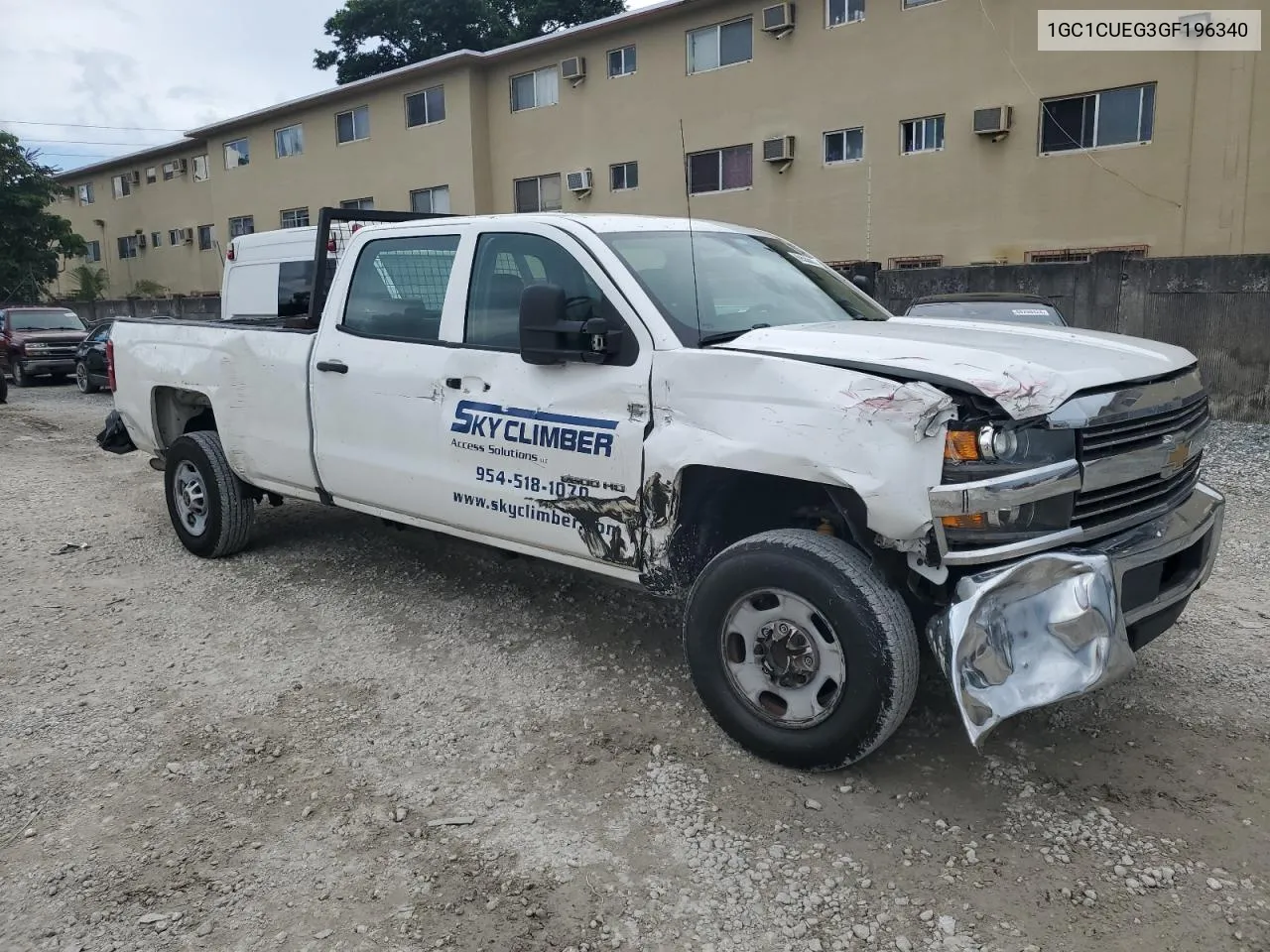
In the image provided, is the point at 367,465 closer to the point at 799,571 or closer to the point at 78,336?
the point at 799,571

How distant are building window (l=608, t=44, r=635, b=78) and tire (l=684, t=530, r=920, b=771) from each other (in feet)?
69.2

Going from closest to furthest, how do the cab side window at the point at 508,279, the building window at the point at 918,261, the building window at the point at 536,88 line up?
1. the cab side window at the point at 508,279
2. the building window at the point at 918,261
3. the building window at the point at 536,88

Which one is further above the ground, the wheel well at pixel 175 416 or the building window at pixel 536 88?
the building window at pixel 536 88

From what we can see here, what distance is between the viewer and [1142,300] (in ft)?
36.3

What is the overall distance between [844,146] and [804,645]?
18015 mm

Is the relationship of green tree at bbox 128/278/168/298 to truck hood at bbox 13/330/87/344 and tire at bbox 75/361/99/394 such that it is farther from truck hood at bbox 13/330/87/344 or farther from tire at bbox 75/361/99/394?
tire at bbox 75/361/99/394

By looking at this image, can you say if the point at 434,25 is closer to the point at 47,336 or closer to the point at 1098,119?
the point at 47,336

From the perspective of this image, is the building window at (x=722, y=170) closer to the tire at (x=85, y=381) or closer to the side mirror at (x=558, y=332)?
the tire at (x=85, y=381)

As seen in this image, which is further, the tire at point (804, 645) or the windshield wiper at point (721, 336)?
the windshield wiper at point (721, 336)

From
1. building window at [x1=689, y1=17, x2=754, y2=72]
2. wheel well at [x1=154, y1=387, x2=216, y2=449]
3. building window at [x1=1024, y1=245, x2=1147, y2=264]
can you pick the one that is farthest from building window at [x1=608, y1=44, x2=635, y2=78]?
wheel well at [x1=154, y1=387, x2=216, y2=449]

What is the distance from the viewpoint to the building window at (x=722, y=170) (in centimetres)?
2081

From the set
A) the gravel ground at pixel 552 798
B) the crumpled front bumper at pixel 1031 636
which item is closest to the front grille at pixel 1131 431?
the crumpled front bumper at pixel 1031 636

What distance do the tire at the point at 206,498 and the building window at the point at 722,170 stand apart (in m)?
16.1

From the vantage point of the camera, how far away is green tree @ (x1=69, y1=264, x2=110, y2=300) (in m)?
39.0
